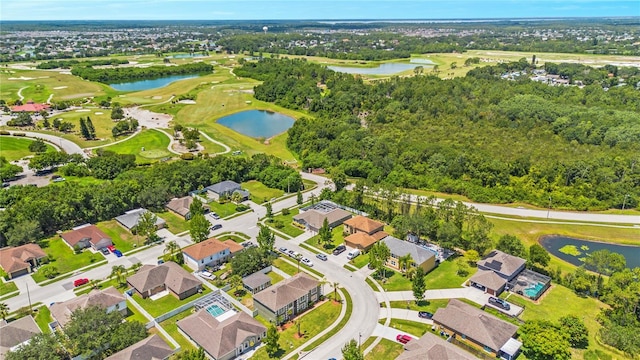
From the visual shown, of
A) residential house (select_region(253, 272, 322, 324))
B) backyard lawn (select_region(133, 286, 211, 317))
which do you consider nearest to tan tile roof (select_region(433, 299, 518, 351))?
residential house (select_region(253, 272, 322, 324))

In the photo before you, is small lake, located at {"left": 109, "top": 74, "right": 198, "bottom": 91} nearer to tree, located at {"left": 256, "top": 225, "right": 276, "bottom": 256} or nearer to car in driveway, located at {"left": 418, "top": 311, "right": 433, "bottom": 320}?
tree, located at {"left": 256, "top": 225, "right": 276, "bottom": 256}

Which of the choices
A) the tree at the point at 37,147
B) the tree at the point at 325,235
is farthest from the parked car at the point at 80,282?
the tree at the point at 37,147

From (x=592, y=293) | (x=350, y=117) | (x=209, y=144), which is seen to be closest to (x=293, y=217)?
(x=592, y=293)

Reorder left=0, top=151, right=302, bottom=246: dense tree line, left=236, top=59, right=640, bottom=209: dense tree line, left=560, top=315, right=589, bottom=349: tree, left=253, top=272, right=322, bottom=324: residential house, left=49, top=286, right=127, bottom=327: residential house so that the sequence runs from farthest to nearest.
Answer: left=236, top=59, right=640, bottom=209: dense tree line < left=0, top=151, right=302, bottom=246: dense tree line < left=253, top=272, right=322, bottom=324: residential house < left=49, top=286, right=127, bottom=327: residential house < left=560, top=315, right=589, bottom=349: tree

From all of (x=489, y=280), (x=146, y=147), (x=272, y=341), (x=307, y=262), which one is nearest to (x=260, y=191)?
(x=307, y=262)

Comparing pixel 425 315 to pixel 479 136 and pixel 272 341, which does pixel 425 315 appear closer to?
pixel 272 341
